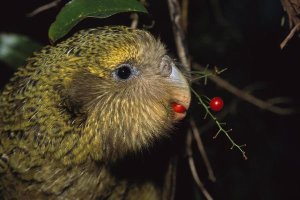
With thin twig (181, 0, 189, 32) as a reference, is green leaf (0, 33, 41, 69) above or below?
above

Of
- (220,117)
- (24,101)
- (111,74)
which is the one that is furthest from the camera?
(220,117)

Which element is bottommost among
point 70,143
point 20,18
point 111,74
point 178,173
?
point 178,173

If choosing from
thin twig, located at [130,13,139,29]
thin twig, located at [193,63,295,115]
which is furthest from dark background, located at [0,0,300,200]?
thin twig, located at [130,13,139,29]

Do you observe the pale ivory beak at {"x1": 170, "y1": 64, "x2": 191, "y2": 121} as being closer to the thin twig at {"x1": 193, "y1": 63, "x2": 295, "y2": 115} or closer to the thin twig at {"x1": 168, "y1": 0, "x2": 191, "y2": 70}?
the thin twig at {"x1": 168, "y1": 0, "x2": 191, "y2": 70}

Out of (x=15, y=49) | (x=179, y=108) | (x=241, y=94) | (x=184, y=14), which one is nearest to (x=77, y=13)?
(x=179, y=108)

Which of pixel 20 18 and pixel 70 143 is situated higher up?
pixel 20 18

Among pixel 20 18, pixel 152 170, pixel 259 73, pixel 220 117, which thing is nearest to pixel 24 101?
pixel 152 170

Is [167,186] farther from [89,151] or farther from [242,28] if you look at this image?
[242,28]
